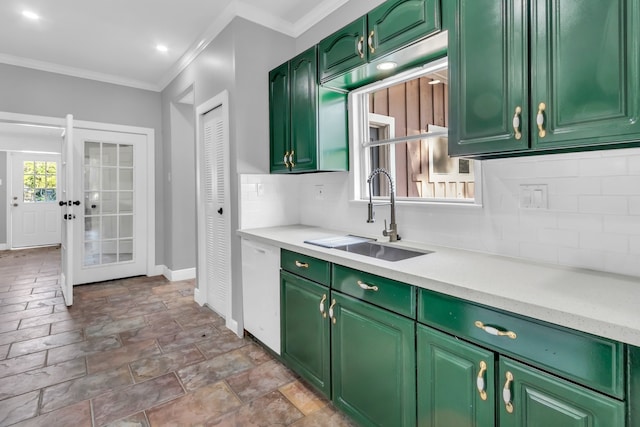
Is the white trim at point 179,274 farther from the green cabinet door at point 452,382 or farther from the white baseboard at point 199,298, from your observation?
the green cabinet door at point 452,382

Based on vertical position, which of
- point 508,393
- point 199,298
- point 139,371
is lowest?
point 139,371

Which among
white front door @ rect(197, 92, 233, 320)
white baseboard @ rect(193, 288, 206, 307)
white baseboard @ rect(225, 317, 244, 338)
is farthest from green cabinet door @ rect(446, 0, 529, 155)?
white baseboard @ rect(193, 288, 206, 307)

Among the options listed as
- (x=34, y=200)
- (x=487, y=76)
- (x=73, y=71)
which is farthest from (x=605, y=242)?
(x=34, y=200)

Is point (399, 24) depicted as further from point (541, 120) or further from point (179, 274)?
point (179, 274)

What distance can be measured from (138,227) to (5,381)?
2.77 metres

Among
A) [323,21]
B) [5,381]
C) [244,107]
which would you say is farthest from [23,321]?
[323,21]

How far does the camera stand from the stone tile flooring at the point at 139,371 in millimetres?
1855

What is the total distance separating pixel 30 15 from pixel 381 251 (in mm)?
3617

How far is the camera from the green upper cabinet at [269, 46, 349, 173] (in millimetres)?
2402

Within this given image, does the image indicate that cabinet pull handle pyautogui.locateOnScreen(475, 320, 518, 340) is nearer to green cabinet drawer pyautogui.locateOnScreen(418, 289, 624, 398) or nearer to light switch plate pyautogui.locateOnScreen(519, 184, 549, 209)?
green cabinet drawer pyautogui.locateOnScreen(418, 289, 624, 398)

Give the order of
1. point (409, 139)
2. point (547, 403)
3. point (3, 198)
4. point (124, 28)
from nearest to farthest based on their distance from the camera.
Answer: point (547, 403), point (409, 139), point (124, 28), point (3, 198)

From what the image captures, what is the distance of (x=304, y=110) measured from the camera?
2471mm

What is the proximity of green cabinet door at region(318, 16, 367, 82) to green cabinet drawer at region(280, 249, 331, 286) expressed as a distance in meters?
1.20

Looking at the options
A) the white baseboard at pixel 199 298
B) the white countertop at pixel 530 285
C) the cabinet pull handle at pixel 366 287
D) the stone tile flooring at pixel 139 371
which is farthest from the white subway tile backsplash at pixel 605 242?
the white baseboard at pixel 199 298
